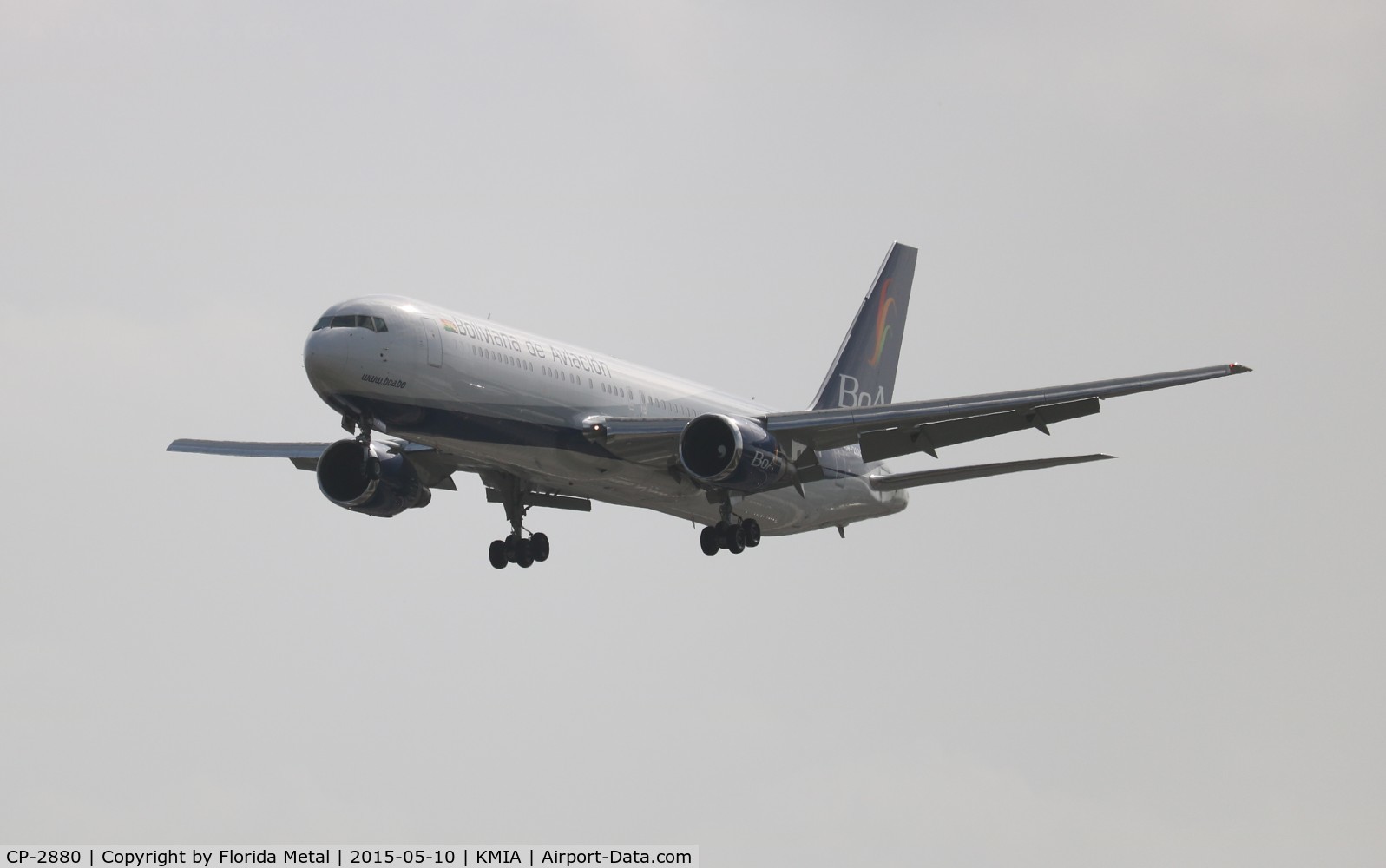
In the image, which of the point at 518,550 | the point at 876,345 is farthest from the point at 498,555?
the point at 876,345

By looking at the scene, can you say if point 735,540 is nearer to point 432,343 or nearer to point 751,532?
point 751,532

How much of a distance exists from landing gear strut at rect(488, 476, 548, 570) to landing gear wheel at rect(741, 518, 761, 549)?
5.62 metres

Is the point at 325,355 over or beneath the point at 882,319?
beneath

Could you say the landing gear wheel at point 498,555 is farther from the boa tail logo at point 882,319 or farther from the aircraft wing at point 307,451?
the boa tail logo at point 882,319

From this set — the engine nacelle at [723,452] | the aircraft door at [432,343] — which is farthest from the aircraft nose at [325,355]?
the engine nacelle at [723,452]

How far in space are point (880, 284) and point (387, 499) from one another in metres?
19.4

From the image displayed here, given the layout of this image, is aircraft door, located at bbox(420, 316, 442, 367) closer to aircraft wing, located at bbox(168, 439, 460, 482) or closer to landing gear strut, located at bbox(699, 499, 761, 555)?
aircraft wing, located at bbox(168, 439, 460, 482)

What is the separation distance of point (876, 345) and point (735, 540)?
41.1ft

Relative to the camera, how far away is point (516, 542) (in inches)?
1844

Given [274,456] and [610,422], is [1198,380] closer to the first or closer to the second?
[610,422]

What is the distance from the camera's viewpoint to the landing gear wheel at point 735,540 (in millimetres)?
44844

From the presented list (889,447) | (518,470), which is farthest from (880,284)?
(518,470)

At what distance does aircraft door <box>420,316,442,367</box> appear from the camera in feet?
125

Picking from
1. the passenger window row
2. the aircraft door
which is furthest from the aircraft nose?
the passenger window row
